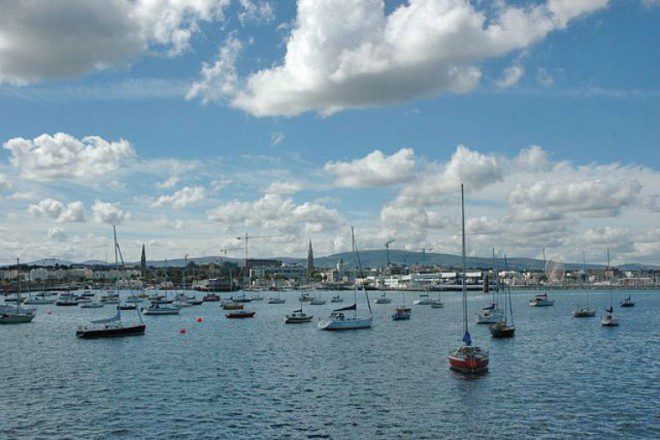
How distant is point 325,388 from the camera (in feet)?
195

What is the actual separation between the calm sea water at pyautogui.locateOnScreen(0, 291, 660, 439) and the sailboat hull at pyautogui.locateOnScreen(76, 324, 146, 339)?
3518 mm

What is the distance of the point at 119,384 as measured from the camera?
2470 inches

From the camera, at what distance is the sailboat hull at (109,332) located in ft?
342

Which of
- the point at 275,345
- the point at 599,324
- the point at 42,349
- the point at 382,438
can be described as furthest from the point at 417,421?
the point at 599,324

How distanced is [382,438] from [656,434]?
18785 mm

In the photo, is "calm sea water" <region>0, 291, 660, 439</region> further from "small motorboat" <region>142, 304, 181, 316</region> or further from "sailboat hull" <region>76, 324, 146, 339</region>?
"small motorboat" <region>142, 304, 181, 316</region>

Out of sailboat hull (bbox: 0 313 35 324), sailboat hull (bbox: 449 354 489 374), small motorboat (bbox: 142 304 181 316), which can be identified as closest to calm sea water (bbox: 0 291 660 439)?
sailboat hull (bbox: 449 354 489 374)

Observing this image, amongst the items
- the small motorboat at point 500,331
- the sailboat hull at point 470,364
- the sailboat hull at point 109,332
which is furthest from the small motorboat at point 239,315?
the sailboat hull at point 470,364

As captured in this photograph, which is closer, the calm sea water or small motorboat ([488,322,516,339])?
the calm sea water

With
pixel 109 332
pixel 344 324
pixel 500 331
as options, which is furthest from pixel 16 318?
pixel 500 331

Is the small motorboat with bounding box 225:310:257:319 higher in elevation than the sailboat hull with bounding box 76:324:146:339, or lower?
lower

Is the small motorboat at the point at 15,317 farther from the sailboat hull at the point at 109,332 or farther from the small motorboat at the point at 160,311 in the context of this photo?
the sailboat hull at the point at 109,332

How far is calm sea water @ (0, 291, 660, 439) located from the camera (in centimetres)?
4541

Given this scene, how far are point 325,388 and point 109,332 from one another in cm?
5774
